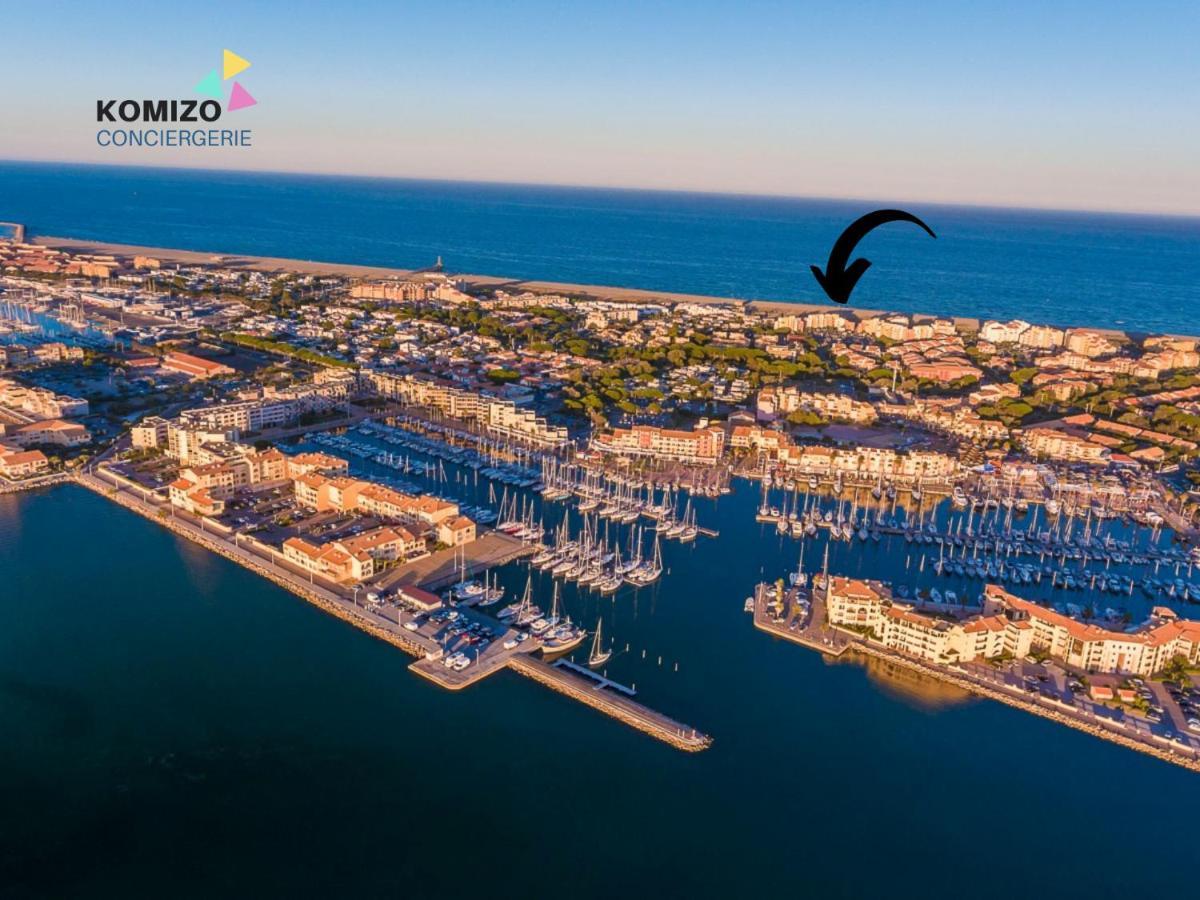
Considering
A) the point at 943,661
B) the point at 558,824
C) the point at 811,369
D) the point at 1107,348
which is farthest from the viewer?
the point at 1107,348

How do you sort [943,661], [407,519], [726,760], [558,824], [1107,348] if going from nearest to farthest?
[558,824] < [726,760] < [943,661] < [407,519] < [1107,348]

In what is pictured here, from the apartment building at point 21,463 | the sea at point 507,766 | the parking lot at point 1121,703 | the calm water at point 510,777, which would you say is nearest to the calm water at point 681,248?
the apartment building at point 21,463

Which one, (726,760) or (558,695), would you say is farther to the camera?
(558,695)

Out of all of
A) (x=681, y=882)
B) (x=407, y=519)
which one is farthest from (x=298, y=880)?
(x=407, y=519)

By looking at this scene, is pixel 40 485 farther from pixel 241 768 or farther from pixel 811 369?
pixel 811 369

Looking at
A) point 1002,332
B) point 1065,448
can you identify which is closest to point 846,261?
point 1065,448

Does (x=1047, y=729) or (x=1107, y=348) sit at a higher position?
(x=1107, y=348)

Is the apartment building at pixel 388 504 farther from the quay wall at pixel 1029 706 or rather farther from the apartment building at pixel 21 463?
the quay wall at pixel 1029 706
